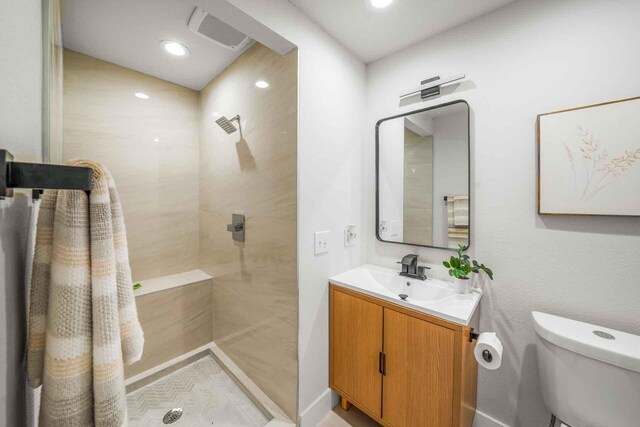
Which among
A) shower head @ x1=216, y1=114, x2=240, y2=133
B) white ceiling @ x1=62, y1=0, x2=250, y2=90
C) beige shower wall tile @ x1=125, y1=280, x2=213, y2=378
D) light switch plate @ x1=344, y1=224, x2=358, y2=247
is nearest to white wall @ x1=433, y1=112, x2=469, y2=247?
light switch plate @ x1=344, y1=224, x2=358, y2=247

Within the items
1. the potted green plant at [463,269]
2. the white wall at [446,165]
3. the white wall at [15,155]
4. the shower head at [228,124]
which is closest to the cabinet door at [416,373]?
the potted green plant at [463,269]

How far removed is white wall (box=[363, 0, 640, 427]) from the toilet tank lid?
10 cm

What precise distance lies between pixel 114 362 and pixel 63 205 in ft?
0.94

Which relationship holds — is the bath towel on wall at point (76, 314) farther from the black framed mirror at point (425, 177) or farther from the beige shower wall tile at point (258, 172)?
the black framed mirror at point (425, 177)

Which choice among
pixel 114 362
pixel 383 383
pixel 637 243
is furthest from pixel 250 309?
pixel 637 243

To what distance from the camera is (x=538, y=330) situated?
1097 millimetres

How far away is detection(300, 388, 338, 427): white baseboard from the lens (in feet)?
4.58

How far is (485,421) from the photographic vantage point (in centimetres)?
138

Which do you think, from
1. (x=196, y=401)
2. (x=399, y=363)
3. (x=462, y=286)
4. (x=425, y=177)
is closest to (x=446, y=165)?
(x=425, y=177)

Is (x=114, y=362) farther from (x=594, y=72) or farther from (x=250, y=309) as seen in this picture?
(x=594, y=72)

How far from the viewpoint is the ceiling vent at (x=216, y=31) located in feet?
4.47

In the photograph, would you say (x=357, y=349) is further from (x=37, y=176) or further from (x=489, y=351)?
(x=37, y=176)

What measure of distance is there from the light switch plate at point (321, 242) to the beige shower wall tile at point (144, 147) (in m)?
1.44

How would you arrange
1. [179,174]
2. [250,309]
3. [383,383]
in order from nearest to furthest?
[383,383]
[250,309]
[179,174]
